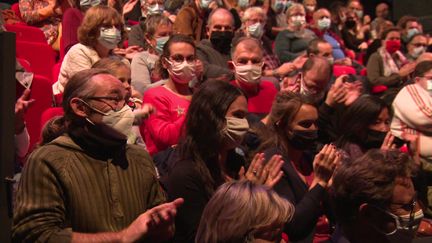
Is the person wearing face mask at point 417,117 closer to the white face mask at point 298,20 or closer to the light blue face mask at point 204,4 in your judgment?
the light blue face mask at point 204,4

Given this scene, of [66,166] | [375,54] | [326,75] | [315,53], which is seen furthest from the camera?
[375,54]

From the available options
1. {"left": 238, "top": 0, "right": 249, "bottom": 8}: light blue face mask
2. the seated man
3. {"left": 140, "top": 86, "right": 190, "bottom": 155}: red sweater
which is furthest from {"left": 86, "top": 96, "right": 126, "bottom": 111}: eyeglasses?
{"left": 238, "top": 0, "right": 249, "bottom": 8}: light blue face mask

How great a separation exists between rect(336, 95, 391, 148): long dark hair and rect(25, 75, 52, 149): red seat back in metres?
1.90

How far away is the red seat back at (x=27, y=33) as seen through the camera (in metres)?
6.64

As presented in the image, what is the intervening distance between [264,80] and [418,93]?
1.15 metres

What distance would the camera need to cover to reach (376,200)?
11.3ft

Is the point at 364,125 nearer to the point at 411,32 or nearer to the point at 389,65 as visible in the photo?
the point at 389,65

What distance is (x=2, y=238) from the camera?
2746 millimetres

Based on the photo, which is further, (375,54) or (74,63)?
(375,54)

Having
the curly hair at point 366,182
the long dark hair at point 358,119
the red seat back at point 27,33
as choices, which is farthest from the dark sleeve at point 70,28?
the curly hair at point 366,182

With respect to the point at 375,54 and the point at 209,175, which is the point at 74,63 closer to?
the point at 209,175

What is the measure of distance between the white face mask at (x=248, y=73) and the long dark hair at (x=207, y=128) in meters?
1.82

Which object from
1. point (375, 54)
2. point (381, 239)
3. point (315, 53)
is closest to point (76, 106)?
point (381, 239)

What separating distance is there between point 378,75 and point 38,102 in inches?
179
